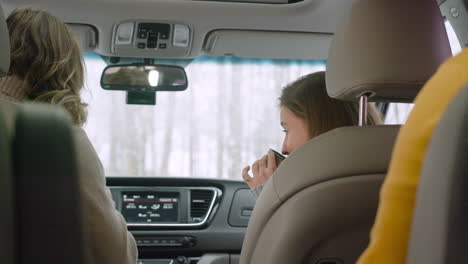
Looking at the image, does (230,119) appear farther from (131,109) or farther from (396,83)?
(396,83)

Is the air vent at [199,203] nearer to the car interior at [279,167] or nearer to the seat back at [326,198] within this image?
the car interior at [279,167]

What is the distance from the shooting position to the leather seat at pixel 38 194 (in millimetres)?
1089

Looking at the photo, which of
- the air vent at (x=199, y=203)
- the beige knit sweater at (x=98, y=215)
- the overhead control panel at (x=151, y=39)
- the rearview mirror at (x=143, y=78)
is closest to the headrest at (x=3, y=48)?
the beige knit sweater at (x=98, y=215)

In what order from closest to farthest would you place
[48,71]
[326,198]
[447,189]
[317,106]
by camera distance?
[447,189] < [326,198] < [48,71] < [317,106]

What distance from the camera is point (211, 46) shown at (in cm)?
425

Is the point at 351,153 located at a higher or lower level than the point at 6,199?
lower

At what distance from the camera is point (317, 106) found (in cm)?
284

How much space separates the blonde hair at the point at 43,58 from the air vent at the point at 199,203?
1930 millimetres

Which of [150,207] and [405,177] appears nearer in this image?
[405,177]

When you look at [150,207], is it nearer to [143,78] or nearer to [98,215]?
[143,78]

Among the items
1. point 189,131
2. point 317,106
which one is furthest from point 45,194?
point 189,131

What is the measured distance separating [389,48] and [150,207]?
2737 millimetres

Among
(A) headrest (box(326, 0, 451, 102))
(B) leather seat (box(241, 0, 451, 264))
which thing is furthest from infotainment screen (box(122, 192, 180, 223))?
(A) headrest (box(326, 0, 451, 102))

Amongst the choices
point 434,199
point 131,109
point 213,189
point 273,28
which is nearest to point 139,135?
point 131,109
